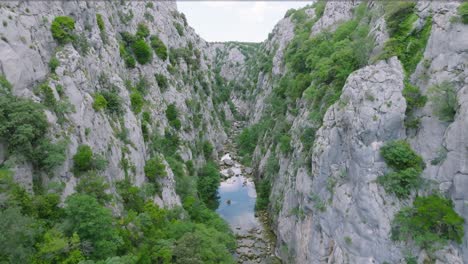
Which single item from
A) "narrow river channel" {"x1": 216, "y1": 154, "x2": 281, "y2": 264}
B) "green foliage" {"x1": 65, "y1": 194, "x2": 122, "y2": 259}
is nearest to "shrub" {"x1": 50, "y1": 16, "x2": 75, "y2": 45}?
"green foliage" {"x1": 65, "y1": 194, "x2": 122, "y2": 259}

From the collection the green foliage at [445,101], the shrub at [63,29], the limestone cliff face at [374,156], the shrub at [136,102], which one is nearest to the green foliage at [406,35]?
the limestone cliff face at [374,156]

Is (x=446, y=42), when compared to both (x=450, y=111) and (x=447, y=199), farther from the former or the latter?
(x=447, y=199)

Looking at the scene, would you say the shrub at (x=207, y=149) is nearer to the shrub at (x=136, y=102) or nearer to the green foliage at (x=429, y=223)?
the shrub at (x=136, y=102)

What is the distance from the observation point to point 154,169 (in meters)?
29.2

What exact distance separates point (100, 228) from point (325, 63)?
26792 millimetres

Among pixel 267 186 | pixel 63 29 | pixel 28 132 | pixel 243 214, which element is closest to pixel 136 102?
pixel 63 29

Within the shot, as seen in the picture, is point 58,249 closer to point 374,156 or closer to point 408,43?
point 374,156

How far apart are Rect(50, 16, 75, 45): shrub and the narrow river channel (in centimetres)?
2691

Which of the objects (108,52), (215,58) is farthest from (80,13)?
(215,58)

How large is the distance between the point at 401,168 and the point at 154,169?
21728 mm

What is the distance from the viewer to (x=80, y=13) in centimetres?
2870

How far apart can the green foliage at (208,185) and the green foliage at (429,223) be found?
26.5 meters

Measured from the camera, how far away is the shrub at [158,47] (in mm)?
44500

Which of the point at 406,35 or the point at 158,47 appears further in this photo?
the point at 158,47
